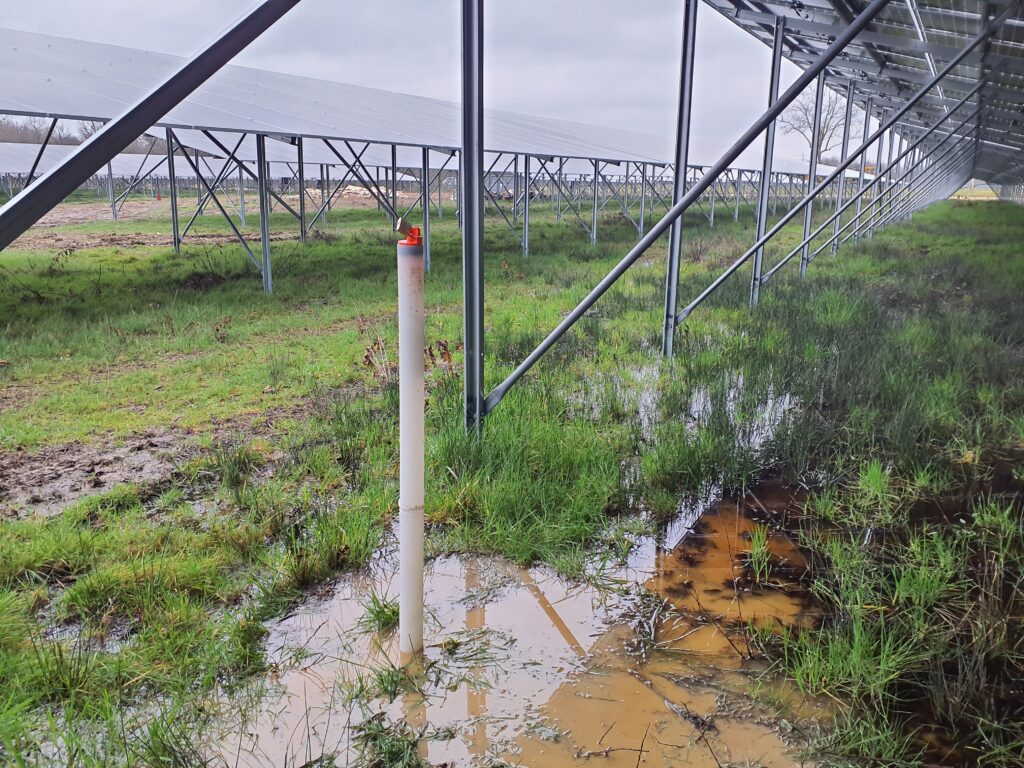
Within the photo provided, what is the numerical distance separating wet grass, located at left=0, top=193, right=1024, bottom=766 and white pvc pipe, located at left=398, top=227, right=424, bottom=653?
0.18 meters

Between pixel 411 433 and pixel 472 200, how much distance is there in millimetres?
1733

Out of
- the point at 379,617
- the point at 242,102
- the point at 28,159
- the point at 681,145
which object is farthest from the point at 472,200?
the point at 28,159

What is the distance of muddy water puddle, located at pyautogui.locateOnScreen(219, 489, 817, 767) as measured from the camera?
→ 1.84 meters

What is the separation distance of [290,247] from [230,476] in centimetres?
1062

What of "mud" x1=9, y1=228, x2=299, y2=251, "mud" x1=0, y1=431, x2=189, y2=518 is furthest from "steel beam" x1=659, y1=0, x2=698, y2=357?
→ "mud" x1=9, y1=228, x2=299, y2=251

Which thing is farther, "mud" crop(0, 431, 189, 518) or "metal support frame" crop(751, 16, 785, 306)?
"metal support frame" crop(751, 16, 785, 306)

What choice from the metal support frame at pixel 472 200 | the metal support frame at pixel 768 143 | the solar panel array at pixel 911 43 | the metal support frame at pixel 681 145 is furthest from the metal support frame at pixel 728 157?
the metal support frame at pixel 768 143

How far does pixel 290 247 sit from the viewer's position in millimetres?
13391

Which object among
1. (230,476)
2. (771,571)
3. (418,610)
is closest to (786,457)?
(771,571)

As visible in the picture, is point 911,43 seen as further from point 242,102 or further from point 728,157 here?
point 242,102

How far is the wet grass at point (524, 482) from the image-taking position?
2.04 meters

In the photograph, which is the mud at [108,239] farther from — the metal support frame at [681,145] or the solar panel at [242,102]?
the metal support frame at [681,145]

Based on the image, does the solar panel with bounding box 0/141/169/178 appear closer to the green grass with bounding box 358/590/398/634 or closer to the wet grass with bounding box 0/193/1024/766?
the wet grass with bounding box 0/193/1024/766

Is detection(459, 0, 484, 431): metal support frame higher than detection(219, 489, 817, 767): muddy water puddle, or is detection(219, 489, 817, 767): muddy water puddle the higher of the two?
detection(459, 0, 484, 431): metal support frame
